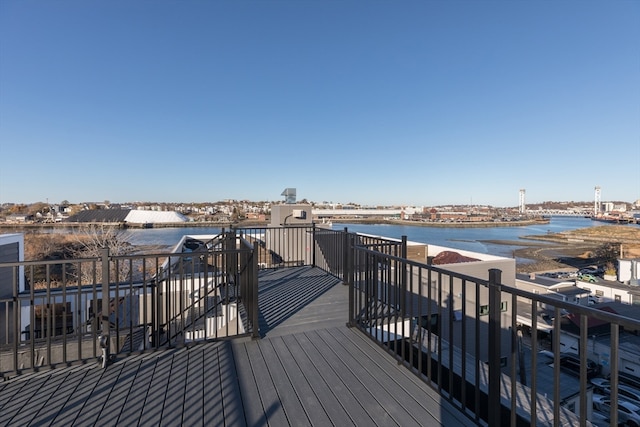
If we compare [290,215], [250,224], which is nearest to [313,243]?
[290,215]

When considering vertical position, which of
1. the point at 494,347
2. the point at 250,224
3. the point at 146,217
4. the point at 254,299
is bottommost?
the point at 250,224

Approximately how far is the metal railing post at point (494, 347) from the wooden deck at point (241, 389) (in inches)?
10.5

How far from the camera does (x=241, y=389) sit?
7.25 feet

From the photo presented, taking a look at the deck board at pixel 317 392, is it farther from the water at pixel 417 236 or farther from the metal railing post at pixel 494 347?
the water at pixel 417 236

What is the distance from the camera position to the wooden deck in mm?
1902

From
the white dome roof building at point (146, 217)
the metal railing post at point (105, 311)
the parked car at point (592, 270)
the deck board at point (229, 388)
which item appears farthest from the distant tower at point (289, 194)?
the white dome roof building at point (146, 217)

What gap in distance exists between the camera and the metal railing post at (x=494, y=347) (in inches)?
63.6

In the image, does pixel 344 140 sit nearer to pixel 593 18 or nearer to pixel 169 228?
pixel 593 18

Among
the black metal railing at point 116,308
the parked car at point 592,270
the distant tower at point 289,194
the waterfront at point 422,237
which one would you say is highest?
the distant tower at point 289,194

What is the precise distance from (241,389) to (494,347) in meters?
1.77

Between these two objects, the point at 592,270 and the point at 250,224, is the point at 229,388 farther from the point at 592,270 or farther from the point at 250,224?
the point at 250,224

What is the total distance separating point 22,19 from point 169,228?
149 ft

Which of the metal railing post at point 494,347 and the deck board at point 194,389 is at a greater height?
the metal railing post at point 494,347

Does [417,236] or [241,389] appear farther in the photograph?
[417,236]
